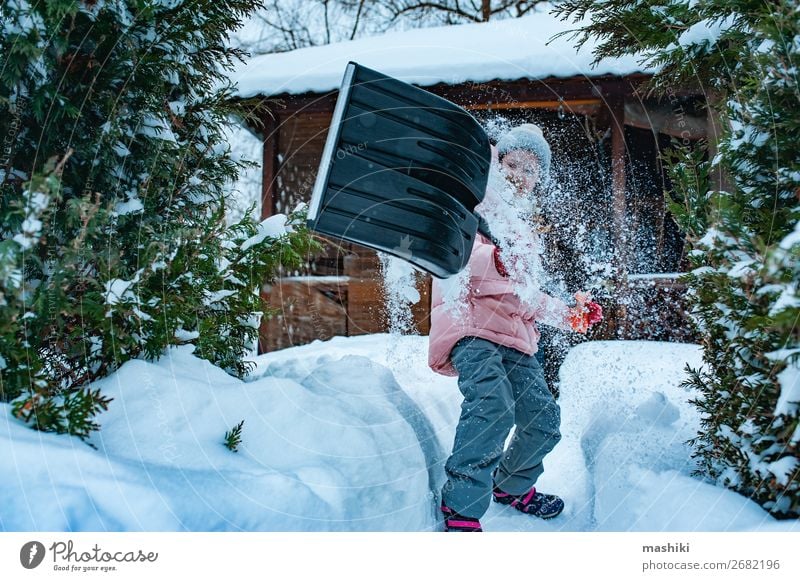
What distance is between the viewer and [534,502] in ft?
6.05

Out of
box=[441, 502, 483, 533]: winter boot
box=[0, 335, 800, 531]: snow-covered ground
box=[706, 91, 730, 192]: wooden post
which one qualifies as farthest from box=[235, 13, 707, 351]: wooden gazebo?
box=[441, 502, 483, 533]: winter boot

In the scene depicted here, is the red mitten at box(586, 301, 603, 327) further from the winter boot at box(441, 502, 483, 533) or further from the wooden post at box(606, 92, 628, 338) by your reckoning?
the wooden post at box(606, 92, 628, 338)

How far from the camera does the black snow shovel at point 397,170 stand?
1.43 meters

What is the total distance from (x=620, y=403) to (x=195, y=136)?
1865mm

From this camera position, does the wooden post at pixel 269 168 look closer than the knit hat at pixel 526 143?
No

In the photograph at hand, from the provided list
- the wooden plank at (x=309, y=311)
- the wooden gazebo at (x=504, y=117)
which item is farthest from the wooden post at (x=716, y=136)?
the wooden plank at (x=309, y=311)

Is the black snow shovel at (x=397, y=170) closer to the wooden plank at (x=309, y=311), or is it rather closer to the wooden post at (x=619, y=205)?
the wooden post at (x=619, y=205)

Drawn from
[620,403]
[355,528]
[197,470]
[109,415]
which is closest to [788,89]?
[620,403]

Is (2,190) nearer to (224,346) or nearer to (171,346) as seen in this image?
(171,346)

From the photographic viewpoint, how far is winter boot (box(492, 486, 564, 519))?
182cm

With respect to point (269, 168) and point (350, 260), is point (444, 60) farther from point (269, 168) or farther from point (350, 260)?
point (269, 168)

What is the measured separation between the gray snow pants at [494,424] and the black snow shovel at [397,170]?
Result: 1.20ft

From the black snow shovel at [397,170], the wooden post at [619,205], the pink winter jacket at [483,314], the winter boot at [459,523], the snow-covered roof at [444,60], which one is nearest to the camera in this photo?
the black snow shovel at [397,170]

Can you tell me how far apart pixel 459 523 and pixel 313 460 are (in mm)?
476
